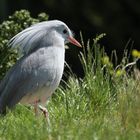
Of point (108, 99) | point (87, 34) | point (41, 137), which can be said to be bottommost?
point (87, 34)

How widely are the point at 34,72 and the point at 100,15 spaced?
371 inches

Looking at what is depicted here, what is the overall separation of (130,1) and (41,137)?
1093cm

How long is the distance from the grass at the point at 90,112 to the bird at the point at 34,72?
0.67 feet

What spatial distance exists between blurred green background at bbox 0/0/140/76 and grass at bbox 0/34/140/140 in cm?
731

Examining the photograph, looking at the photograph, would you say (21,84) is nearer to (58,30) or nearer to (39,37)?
(39,37)

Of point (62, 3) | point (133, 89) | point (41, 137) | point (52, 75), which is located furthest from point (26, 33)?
point (62, 3)

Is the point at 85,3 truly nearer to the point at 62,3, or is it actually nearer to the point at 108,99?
the point at 62,3

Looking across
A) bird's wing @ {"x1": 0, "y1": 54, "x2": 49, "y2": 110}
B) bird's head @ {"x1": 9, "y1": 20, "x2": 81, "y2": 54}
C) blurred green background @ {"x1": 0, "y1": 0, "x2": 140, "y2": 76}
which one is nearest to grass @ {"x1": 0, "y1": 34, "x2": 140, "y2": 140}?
bird's wing @ {"x1": 0, "y1": 54, "x2": 49, "y2": 110}

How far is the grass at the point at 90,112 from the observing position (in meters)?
8.07

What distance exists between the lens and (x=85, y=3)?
18.8m

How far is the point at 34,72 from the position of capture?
30.8 feet

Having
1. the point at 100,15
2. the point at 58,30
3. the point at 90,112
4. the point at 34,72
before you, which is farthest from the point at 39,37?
the point at 100,15

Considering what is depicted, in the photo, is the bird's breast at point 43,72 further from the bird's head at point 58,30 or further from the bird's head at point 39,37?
the bird's head at point 58,30

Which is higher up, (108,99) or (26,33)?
(26,33)
